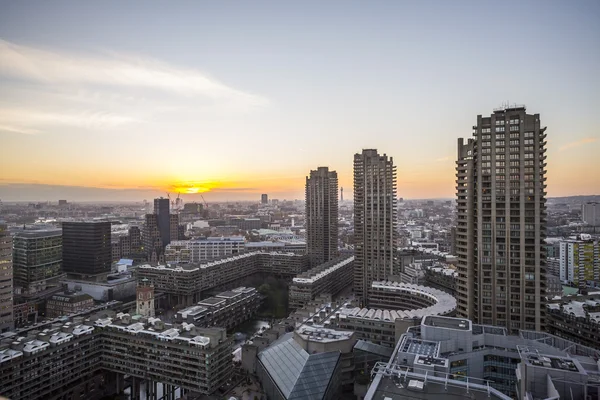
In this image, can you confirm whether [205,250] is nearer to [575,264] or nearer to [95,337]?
[95,337]

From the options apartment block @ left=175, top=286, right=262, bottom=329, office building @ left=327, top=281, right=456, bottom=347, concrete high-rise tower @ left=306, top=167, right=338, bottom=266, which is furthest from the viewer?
concrete high-rise tower @ left=306, top=167, right=338, bottom=266

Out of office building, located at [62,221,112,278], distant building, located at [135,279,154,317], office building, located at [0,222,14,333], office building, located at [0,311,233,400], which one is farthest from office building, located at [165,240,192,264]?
office building, located at [0,311,233,400]

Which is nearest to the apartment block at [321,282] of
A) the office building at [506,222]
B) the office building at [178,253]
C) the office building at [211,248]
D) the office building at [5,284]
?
the office building at [506,222]

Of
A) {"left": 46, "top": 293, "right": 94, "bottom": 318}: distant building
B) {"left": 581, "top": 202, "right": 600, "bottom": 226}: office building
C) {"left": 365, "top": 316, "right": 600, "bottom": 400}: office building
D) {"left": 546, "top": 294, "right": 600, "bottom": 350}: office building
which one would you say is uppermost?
{"left": 581, "top": 202, "right": 600, "bottom": 226}: office building

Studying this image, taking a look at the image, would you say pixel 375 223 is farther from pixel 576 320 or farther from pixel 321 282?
pixel 576 320

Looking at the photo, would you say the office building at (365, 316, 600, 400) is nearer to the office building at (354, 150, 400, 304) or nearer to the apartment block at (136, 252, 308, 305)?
the office building at (354, 150, 400, 304)

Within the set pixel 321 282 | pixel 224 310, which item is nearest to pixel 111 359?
pixel 224 310
